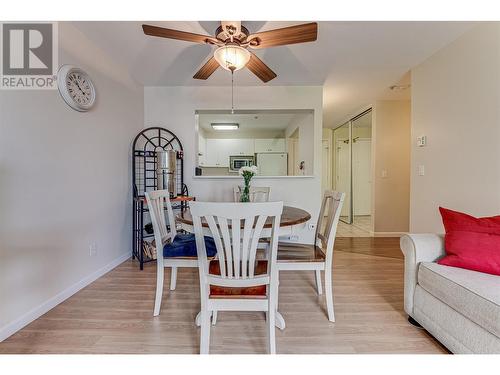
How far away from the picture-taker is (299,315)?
1726mm

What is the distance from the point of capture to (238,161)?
19.4 ft

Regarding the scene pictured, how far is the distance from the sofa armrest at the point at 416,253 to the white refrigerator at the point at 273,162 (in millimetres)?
4417

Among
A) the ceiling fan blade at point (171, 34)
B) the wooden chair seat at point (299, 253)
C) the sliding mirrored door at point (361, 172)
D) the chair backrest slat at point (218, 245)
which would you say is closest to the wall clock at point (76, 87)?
the ceiling fan blade at point (171, 34)

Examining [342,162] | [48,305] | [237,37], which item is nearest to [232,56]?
[237,37]

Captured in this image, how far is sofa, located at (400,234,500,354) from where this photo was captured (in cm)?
112

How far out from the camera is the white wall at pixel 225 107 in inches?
130

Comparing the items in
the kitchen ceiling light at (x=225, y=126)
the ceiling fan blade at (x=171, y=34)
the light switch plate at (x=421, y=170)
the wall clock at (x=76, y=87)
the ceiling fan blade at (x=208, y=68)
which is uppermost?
the kitchen ceiling light at (x=225, y=126)

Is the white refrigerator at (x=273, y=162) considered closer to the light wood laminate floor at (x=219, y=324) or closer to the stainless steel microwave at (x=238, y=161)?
the stainless steel microwave at (x=238, y=161)

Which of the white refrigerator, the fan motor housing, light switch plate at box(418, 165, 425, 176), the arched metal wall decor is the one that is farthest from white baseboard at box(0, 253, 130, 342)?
the white refrigerator

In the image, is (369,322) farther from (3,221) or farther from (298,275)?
(3,221)

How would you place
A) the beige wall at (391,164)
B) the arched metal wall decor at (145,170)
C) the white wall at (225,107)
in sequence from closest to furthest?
1. the arched metal wall decor at (145,170)
2. the white wall at (225,107)
3. the beige wall at (391,164)

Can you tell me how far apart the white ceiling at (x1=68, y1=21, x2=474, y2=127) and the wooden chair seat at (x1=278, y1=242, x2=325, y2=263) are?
5.98ft

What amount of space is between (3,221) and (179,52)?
202 centimetres
